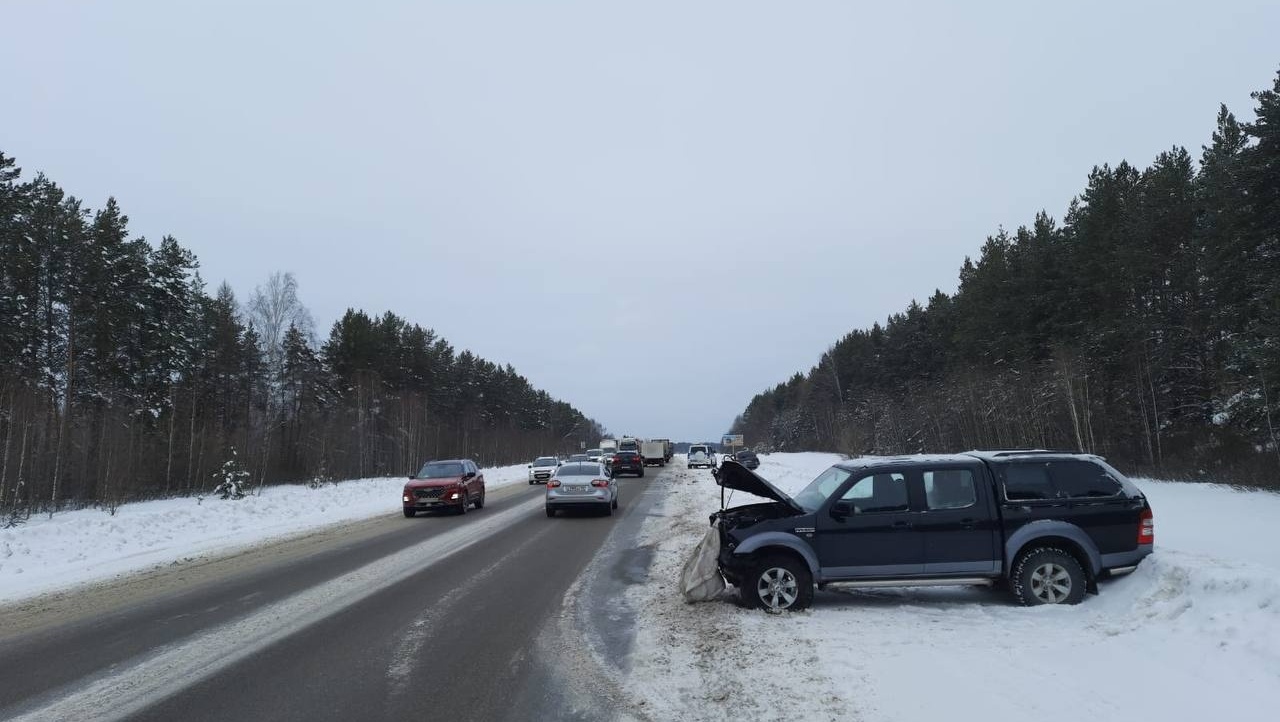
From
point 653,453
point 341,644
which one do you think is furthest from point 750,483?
point 653,453

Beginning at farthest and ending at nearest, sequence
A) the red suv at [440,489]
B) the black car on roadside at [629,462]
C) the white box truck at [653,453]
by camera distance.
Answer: the white box truck at [653,453] → the black car on roadside at [629,462] → the red suv at [440,489]

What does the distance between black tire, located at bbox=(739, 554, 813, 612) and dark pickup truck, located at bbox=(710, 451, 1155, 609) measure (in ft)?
0.04

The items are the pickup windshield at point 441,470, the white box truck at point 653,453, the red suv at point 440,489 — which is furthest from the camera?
the white box truck at point 653,453

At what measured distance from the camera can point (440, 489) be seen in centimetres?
2097

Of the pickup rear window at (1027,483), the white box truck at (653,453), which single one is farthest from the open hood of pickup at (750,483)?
the white box truck at (653,453)

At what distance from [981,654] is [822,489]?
2.80m

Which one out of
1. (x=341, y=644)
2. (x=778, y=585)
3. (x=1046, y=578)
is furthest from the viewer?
(x=778, y=585)

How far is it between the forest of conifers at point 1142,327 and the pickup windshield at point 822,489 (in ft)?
55.2

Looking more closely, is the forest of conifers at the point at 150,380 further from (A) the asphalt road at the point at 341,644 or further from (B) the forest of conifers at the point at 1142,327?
(B) the forest of conifers at the point at 1142,327

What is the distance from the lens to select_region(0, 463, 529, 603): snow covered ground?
39.0ft

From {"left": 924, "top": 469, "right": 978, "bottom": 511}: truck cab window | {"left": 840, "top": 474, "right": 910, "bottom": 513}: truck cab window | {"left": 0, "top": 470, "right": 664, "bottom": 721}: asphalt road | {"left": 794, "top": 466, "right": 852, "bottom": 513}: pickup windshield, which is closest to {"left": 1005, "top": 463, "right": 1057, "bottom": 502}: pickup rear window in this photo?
{"left": 924, "top": 469, "right": 978, "bottom": 511}: truck cab window

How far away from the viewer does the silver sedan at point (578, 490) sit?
778 inches

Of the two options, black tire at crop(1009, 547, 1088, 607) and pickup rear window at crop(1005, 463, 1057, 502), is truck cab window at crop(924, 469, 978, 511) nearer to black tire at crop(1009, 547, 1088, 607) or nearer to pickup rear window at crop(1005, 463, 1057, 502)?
pickup rear window at crop(1005, 463, 1057, 502)

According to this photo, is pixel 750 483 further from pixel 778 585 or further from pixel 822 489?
pixel 778 585
